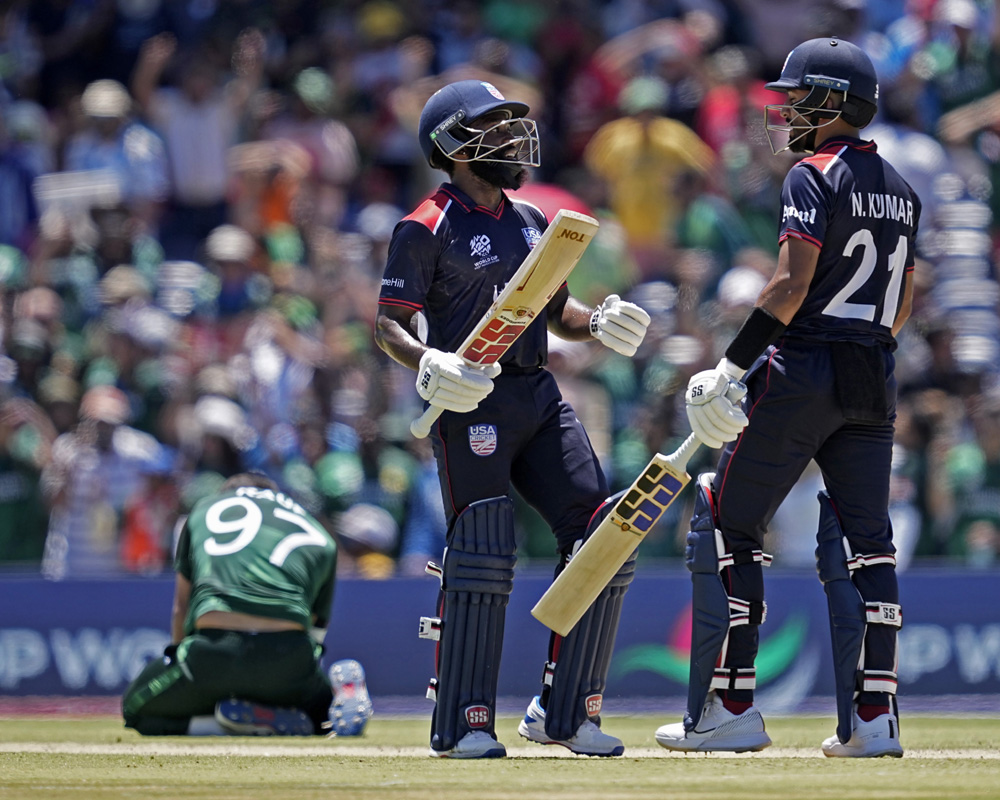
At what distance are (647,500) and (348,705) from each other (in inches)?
85.2

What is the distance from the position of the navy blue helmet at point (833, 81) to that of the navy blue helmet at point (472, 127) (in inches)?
33.2

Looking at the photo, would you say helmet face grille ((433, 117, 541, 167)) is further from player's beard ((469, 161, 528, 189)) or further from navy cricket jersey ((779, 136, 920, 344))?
navy cricket jersey ((779, 136, 920, 344))

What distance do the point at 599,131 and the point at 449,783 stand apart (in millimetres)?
8295

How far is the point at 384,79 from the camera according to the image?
12523 mm

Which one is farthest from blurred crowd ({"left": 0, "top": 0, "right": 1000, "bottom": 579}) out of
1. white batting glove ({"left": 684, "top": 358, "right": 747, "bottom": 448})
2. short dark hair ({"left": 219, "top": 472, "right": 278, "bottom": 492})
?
white batting glove ({"left": 684, "top": 358, "right": 747, "bottom": 448})

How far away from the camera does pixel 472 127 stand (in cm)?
534


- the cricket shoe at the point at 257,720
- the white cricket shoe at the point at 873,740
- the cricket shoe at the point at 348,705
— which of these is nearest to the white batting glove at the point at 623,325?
the white cricket shoe at the point at 873,740

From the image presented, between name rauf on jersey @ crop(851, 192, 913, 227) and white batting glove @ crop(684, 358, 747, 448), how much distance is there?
667mm

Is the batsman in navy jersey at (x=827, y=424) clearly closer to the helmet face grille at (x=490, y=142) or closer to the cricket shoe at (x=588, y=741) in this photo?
the cricket shoe at (x=588, y=741)

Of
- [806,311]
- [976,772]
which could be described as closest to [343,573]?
[806,311]

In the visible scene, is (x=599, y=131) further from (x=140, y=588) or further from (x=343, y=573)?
(x=140, y=588)

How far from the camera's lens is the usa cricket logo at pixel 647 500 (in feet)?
16.6

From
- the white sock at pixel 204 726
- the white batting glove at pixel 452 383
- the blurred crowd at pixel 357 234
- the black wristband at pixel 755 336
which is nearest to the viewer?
the white batting glove at pixel 452 383

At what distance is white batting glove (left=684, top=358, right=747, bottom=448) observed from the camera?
16.2 ft
